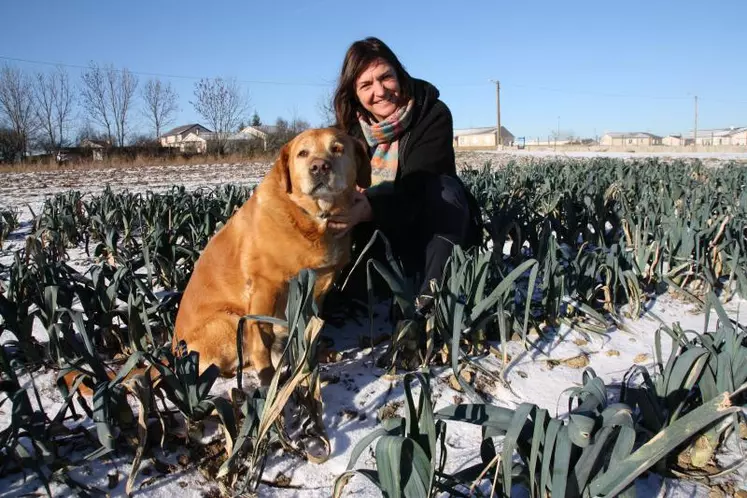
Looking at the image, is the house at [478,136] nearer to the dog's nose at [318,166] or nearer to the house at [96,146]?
the house at [96,146]

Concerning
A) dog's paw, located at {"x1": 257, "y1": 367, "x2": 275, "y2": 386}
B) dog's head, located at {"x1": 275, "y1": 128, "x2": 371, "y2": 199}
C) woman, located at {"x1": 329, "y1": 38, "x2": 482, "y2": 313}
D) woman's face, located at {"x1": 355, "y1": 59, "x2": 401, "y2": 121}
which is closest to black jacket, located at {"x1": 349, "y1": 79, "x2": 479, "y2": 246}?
woman, located at {"x1": 329, "y1": 38, "x2": 482, "y2": 313}

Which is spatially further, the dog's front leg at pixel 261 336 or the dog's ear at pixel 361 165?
the dog's ear at pixel 361 165

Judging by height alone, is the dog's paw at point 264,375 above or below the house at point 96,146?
below

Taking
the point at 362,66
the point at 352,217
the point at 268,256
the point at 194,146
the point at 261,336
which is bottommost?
the point at 261,336

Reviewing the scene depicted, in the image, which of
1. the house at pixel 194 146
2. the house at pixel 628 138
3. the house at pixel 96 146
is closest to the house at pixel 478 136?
the house at pixel 628 138

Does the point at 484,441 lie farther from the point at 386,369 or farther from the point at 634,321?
the point at 634,321

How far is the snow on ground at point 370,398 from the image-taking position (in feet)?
5.04

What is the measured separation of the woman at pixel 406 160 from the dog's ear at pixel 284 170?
0.55 metres

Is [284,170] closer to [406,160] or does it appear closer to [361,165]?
Result: [361,165]

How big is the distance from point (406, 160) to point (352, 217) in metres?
0.72

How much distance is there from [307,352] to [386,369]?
0.84m

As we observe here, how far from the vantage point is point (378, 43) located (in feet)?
9.85

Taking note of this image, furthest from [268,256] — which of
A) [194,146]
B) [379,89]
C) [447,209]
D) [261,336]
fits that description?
[194,146]

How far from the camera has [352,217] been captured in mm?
2475
